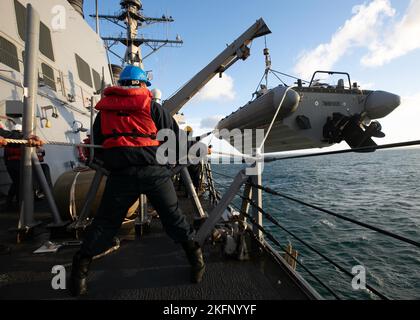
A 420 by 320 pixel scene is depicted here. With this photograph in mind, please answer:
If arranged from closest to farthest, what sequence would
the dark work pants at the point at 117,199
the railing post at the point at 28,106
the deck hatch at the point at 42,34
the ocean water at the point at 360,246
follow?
the dark work pants at the point at 117,199
the railing post at the point at 28,106
the deck hatch at the point at 42,34
the ocean water at the point at 360,246

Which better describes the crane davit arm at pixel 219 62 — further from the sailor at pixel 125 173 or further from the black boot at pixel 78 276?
the black boot at pixel 78 276

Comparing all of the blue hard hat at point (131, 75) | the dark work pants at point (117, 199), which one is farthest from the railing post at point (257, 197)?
the blue hard hat at point (131, 75)

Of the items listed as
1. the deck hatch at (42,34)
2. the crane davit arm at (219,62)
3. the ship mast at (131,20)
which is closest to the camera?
the deck hatch at (42,34)

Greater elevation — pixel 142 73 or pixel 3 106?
pixel 3 106

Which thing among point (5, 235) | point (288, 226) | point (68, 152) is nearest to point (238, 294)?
point (5, 235)

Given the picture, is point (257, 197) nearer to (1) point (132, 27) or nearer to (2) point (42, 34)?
(2) point (42, 34)

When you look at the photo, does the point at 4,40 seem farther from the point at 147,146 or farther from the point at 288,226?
the point at 288,226

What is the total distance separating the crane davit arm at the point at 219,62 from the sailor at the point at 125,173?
15.2 ft

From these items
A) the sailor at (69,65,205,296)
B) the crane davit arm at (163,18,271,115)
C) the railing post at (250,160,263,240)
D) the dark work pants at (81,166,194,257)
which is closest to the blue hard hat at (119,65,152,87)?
the sailor at (69,65,205,296)

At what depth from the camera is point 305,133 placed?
22.5 ft

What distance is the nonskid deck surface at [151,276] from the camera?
7.07ft

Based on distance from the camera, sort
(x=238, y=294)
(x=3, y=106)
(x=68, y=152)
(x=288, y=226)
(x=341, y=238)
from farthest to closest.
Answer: (x=288, y=226)
(x=341, y=238)
(x=68, y=152)
(x=3, y=106)
(x=238, y=294)

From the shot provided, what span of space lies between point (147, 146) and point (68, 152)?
7.24 meters

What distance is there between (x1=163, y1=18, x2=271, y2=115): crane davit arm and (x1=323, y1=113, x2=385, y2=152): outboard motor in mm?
2958
